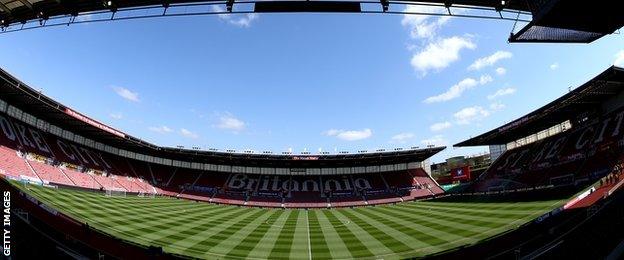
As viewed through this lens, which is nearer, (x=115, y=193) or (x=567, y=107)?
(x=567, y=107)

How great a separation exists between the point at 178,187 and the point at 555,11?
63.5 m

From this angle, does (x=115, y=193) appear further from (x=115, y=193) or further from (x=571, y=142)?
(x=571, y=142)

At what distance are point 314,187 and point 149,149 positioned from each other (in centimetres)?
3091

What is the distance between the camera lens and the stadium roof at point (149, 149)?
3975 cm

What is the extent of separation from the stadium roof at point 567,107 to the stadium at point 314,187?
283 mm

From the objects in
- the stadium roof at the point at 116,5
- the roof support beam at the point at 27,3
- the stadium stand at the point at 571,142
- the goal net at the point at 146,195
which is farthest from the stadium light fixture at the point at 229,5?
the goal net at the point at 146,195

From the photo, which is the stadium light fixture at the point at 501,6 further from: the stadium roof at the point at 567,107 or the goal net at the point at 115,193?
the goal net at the point at 115,193

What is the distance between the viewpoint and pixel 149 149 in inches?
2450

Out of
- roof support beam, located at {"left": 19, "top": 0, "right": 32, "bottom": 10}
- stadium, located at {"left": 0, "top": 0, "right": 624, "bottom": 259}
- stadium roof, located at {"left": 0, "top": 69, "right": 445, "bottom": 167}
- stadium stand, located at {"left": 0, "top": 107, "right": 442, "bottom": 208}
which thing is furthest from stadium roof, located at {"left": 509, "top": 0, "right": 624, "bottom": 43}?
stadium stand, located at {"left": 0, "top": 107, "right": 442, "bottom": 208}

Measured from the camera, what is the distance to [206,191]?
6431 centimetres

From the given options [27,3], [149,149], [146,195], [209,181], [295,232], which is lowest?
[295,232]

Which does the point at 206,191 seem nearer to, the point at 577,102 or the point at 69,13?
the point at 69,13

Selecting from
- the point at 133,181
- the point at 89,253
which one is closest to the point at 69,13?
the point at 89,253

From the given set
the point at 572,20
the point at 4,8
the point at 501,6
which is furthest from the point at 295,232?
the point at 572,20
